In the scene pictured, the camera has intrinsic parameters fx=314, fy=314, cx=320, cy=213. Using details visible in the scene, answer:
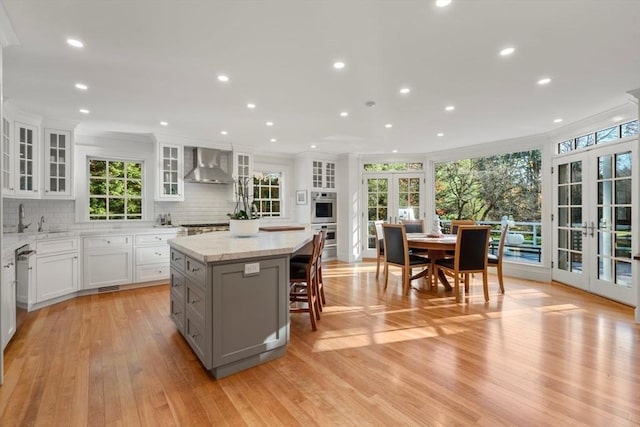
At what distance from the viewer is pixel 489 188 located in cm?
796

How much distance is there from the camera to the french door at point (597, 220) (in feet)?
12.9

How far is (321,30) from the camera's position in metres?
2.20

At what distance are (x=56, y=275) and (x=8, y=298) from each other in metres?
1.51

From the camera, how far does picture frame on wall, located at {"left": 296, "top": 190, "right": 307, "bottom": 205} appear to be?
22.5 ft

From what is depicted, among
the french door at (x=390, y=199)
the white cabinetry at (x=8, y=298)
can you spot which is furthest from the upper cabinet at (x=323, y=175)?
the white cabinetry at (x=8, y=298)

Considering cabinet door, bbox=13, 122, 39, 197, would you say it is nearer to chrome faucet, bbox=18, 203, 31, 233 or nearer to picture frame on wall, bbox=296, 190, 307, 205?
chrome faucet, bbox=18, 203, 31, 233

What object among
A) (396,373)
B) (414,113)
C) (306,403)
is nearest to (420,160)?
(414,113)

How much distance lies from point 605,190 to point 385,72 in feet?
12.1

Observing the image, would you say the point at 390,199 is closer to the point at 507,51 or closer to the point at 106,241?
the point at 507,51

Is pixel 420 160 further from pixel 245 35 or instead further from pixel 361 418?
pixel 361 418

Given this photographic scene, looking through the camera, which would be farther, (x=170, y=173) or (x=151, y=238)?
(x=170, y=173)

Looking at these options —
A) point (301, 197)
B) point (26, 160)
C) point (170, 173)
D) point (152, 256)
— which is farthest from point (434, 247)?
point (26, 160)

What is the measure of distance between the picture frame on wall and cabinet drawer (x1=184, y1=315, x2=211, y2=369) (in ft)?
14.8

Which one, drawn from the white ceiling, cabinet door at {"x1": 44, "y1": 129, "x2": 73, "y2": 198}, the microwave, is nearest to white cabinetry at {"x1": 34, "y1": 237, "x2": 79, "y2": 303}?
cabinet door at {"x1": 44, "y1": 129, "x2": 73, "y2": 198}
